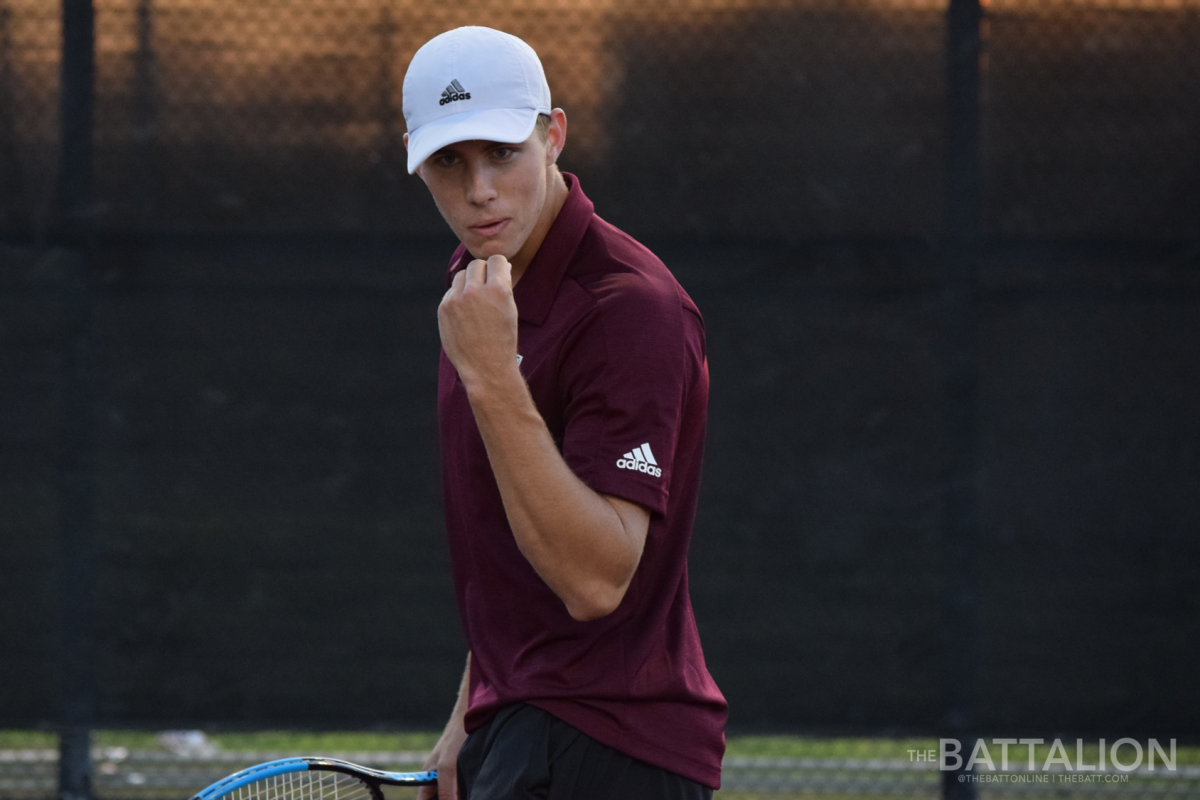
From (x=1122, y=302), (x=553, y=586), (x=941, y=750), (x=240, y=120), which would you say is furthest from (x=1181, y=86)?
(x=553, y=586)

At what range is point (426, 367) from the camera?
11.7 ft

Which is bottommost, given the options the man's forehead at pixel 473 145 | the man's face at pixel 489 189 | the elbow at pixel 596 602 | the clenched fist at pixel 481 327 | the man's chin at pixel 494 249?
the elbow at pixel 596 602

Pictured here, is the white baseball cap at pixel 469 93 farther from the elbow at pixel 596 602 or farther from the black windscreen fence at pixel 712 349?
the black windscreen fence at pixel 712 349

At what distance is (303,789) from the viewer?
2102 mm

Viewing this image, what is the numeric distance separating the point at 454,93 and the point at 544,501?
1.71ft

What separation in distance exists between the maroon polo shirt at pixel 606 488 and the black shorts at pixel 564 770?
2 centimetres

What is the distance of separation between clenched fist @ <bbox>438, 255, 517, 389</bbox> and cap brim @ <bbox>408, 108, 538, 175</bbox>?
6.9 inches

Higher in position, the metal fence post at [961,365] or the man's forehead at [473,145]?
the metal fence post at [961,365]

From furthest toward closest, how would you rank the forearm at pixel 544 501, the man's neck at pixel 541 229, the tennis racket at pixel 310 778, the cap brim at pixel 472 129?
the tennis racket at pixel 310 778
the man's neck at pixel 541 229
the cap brim at pixel 472 129
the forearm at pixel 544 501

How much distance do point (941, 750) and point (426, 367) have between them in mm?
1724

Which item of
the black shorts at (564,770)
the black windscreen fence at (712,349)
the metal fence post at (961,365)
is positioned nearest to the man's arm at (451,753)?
the black shorts at (564,770)

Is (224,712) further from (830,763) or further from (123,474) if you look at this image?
(830,763)

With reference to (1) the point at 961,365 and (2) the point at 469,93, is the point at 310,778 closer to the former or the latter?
(2) the point at 469,93

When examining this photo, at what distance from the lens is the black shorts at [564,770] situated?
5.49 feet
